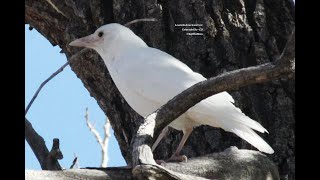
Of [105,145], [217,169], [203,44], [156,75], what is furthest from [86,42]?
[105,145]

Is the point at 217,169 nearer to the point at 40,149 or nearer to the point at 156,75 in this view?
the point at 40,149

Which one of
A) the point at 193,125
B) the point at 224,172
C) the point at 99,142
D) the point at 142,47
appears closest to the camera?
the point at 224,172

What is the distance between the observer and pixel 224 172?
3045 mm

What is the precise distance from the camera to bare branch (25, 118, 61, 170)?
318 cm

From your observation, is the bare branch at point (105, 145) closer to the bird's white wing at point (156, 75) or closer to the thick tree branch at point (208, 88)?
the bird's white wing at point (156, 75)

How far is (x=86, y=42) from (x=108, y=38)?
0.14 metres

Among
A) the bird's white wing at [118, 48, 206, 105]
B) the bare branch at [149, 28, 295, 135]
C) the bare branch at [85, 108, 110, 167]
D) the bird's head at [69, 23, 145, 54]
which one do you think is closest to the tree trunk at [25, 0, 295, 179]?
the bird's head at [69, 23, 145, 54]

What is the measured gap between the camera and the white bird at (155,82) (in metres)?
3.59

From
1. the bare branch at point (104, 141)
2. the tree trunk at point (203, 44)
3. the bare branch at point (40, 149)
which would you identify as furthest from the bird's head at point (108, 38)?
the bare branch at point (104, 141)

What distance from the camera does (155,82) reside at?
3.83 meters
